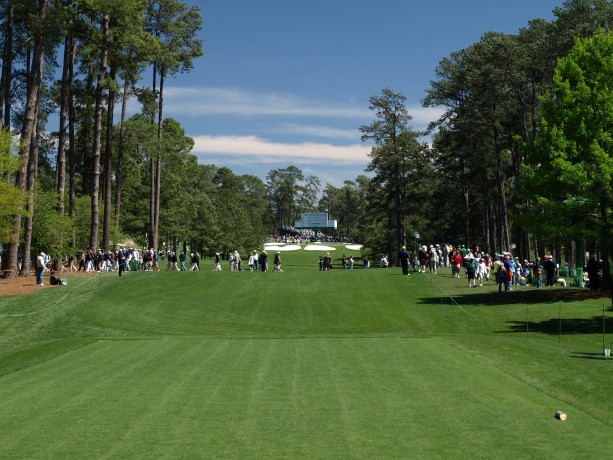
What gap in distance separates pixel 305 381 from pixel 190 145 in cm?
7825

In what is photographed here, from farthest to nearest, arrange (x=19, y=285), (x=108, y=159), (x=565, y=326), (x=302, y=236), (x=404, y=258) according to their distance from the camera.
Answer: (x=302, y=236), (x=108, y=159), (x=404, y=258), (x=19, y=285), (x=565, y=326)

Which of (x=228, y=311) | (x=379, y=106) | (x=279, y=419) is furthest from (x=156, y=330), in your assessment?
(x=379, y=106)

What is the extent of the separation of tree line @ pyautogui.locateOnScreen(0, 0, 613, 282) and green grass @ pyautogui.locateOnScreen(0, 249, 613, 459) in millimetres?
7182

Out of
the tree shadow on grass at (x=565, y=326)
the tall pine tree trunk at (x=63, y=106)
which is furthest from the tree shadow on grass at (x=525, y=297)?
the tall pine tree trunk at (x=63, y=106)

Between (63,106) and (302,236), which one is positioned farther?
(302,236)

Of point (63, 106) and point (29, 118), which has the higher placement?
point (63, 106)

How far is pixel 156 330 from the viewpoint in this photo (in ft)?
91.7

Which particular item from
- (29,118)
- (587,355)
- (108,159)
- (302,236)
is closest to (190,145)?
(108,159)

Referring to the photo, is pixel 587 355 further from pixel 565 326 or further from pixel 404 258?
pixel 404 258

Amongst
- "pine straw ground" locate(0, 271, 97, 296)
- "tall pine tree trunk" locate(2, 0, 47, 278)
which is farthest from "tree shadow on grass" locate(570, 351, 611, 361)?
"tall pine tree trunk" locate(2, 0, 47, 278)

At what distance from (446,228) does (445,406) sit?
222ft

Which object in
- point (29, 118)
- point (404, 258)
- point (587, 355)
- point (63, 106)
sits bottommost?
point (587, 355)

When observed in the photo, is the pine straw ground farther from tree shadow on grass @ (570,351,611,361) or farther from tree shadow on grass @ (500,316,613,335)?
tree shadow on grass @ (570,351,611,361)

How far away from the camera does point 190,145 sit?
3533 inches
